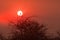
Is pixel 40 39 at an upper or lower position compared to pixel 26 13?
lower

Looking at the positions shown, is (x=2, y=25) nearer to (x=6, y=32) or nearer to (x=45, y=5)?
(x=6, y=32)

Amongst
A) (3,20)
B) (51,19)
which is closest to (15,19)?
(3,20)

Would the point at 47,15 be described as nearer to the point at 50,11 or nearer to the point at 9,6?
the point at 50,11

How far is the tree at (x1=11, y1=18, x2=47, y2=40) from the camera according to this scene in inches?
275

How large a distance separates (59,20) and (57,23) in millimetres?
75

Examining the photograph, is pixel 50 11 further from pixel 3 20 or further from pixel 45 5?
pixel 3 20

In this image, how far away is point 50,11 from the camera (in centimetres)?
722

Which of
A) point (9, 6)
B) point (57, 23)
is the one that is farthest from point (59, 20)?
point (9, 6)

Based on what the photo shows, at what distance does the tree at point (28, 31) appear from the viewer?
6992mm

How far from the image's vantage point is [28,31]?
22.9ft

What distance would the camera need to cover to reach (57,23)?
7.13 metres

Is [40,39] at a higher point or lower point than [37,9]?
lower

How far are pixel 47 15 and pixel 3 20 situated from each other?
855mm

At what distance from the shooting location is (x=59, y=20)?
7.16 meters
